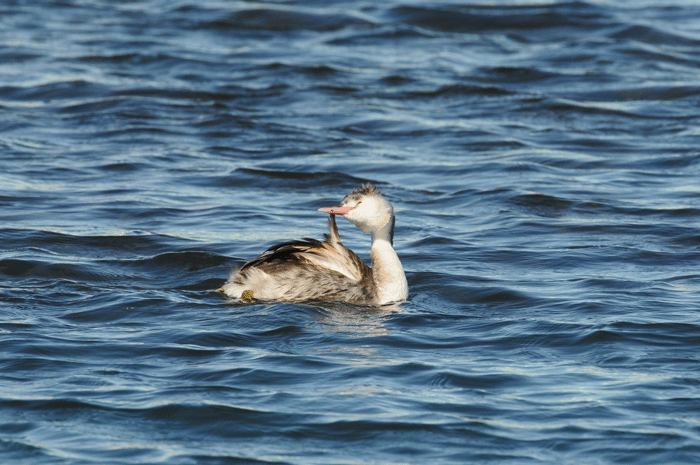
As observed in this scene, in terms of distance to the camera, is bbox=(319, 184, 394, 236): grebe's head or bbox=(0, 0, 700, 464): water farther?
bbox=(319, 184, 394, 236): grebe's head

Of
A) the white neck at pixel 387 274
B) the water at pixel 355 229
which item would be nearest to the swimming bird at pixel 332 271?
the white neck at pixel 387 274

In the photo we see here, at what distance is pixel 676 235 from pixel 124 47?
1345 centimetres

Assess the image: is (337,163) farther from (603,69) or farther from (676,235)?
(603,69)

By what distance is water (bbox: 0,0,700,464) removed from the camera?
625 centimetres

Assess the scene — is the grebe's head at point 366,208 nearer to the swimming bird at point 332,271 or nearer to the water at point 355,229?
the swimming bird at point 332,271

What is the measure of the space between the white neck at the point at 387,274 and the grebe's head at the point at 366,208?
0.12 metres

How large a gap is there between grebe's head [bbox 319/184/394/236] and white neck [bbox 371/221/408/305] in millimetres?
116

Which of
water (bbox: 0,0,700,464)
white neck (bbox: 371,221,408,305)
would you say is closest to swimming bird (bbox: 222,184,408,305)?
white neck (bbox: 371,221,408,305)

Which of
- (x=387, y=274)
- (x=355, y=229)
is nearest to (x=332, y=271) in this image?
(x=387, y=274)

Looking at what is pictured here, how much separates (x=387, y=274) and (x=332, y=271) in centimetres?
46

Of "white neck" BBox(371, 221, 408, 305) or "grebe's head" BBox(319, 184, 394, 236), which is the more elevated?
"grebe's head" BBox(319, 184, 394, 236)

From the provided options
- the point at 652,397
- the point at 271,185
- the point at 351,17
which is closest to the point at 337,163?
the point at 271,185

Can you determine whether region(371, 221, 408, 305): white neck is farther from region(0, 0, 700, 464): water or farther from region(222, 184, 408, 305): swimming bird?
region(0, 0, 700, 464): water

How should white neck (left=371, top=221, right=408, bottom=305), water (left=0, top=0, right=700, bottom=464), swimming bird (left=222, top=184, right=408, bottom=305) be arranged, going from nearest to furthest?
water (left=0, top=0, right=700, bottom=464), swimming bird (left=222, top=184, right=408, bottom=305), white neck (left=371, top=221, right=408, bottom=305)
